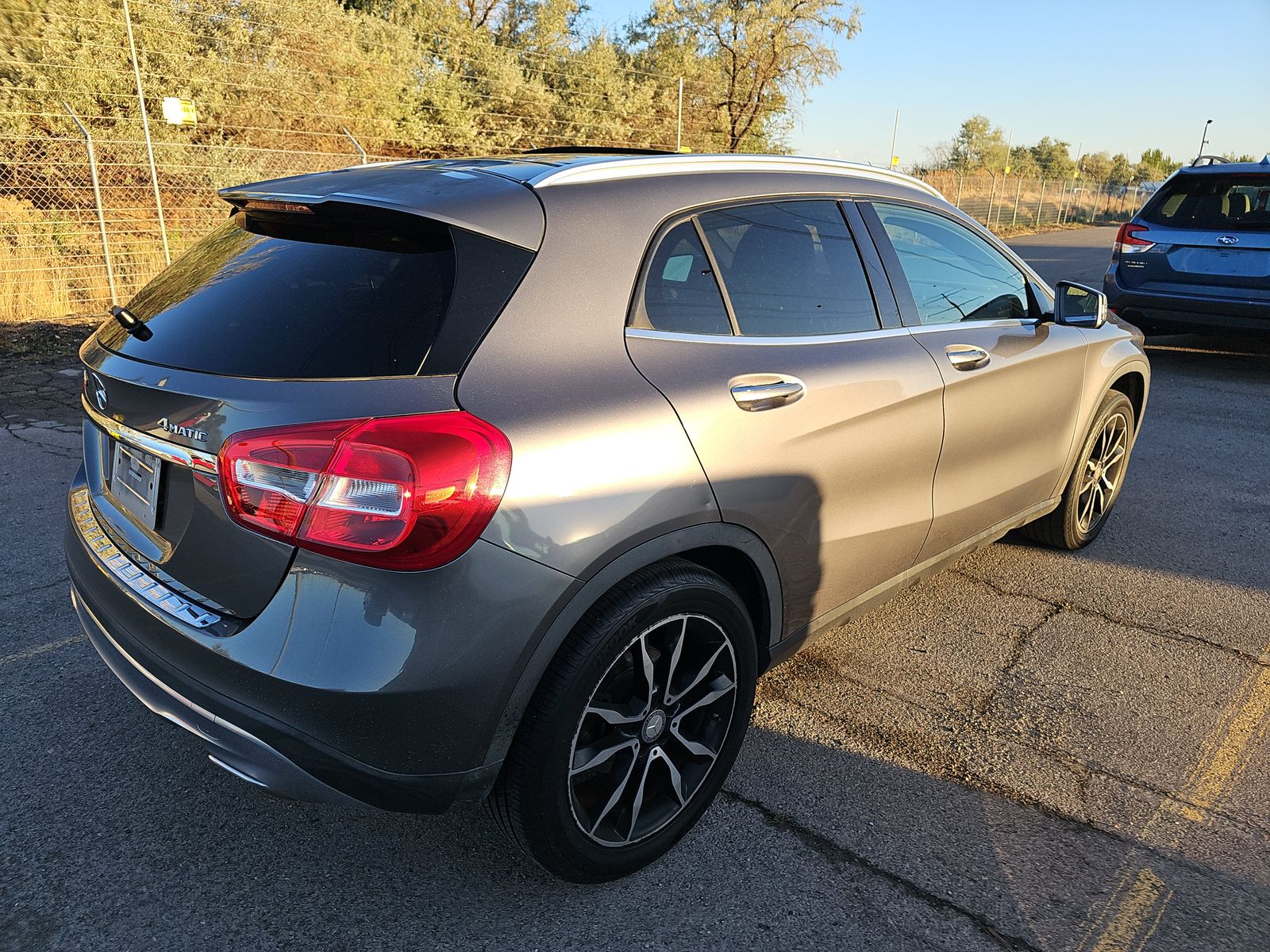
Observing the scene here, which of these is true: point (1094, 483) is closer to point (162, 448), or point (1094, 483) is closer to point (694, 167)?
point (694, 167)

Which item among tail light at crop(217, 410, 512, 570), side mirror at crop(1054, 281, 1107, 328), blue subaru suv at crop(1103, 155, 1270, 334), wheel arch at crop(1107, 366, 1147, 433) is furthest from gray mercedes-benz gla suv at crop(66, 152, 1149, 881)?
blue subaru suv at crop(1103, 155, 1270, 334)

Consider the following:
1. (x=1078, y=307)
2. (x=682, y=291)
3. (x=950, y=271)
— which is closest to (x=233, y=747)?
(x=682, y=291)

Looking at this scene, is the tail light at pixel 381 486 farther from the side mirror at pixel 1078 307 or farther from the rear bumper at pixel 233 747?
the side mirror at pixel 1078 307

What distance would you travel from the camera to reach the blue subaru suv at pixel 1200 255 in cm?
768

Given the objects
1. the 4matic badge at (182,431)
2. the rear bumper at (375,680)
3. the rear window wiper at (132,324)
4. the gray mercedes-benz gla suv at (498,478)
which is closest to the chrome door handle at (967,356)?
the gray mercedes-benz gla suv at (498,478)

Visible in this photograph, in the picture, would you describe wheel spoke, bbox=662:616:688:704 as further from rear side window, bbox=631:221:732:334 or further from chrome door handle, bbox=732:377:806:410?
A: rear side window, bbox=631:221:732:334

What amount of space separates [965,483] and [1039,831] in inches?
49.7

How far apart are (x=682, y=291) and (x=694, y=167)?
0.43 meters

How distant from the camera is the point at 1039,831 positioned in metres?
2.55

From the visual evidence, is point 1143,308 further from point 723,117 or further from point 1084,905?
point 723,117

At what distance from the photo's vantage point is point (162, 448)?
2064 mm

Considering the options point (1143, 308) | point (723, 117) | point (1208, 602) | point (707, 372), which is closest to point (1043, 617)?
point (1208, 602)

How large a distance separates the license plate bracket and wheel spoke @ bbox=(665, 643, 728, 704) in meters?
1.33

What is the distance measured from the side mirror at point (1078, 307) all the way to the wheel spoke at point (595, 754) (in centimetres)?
268
